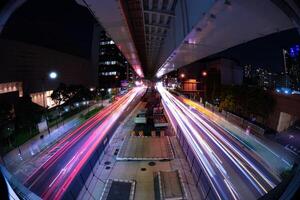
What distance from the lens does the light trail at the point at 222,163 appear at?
601 centimetres

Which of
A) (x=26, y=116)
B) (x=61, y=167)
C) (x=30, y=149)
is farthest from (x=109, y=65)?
(x=61, y=167)

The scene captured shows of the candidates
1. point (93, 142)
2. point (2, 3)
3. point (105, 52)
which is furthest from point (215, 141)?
point (105, 52)

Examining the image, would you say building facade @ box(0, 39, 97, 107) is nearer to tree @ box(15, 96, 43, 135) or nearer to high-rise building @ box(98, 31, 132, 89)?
tree @ box(15, 96, 43, 135)

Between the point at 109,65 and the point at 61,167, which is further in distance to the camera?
the point at 109,65

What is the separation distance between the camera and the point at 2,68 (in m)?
23.0

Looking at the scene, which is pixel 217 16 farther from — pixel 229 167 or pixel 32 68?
pixel 32 68

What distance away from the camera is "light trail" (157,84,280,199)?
6.01 meters

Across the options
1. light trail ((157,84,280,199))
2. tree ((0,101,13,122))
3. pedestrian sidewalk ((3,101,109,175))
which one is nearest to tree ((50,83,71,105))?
tree ((0,101,13,122))

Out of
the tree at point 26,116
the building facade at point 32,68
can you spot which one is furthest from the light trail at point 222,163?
the building facade at point 32,68

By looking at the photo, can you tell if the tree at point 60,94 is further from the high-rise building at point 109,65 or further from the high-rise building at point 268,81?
the high-rise building at point 109,65

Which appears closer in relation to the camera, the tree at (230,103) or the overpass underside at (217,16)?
the overpass underside at (217,16)

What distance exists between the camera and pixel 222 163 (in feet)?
25.2

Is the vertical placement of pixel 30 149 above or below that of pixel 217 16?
below

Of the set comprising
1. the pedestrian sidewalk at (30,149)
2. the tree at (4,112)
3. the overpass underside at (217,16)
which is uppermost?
the overpass underside at (217,16)
